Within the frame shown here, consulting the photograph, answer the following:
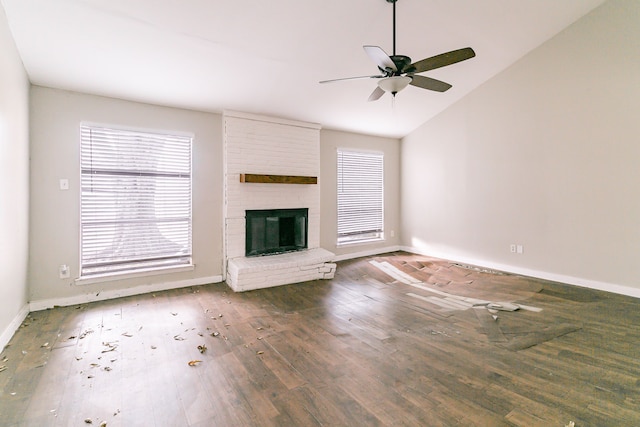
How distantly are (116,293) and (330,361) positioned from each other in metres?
3.15

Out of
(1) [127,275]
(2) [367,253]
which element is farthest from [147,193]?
(2) [367,253]

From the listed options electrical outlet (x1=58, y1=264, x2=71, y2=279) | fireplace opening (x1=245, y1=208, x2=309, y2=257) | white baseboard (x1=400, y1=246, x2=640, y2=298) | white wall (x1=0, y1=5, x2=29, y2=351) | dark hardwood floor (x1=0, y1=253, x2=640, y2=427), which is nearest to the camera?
dark hardwood floor (x1=0, y1=253, x2=640, y2=427)

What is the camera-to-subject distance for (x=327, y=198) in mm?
5875

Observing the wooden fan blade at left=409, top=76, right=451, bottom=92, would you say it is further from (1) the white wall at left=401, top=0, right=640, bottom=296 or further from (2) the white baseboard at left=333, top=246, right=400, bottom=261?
(2) the white baseboard at left=333, top=246, right=400, bottom=261

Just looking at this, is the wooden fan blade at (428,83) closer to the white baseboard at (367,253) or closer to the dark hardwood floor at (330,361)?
the dark hardwood floor at (330,361)

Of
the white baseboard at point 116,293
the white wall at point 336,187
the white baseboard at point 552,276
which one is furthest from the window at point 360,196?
the white baseboard at point 116,293

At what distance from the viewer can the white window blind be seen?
3.79m

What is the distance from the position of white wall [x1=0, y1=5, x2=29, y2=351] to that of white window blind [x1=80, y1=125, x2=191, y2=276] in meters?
0.56

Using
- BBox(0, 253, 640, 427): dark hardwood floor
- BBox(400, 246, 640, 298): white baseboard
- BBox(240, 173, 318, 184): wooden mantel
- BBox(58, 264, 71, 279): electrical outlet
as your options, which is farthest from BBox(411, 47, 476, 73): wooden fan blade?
BBox(58, 264, 71, 279): electrical outlet

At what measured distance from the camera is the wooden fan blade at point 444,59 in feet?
7.98

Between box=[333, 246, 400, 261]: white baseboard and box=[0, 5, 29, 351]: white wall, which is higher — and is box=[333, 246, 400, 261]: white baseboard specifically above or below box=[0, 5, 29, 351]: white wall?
below

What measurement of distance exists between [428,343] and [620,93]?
413 cm

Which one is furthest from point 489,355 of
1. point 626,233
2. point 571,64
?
point 571,64

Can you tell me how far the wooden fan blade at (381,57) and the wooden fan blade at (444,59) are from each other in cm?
21
